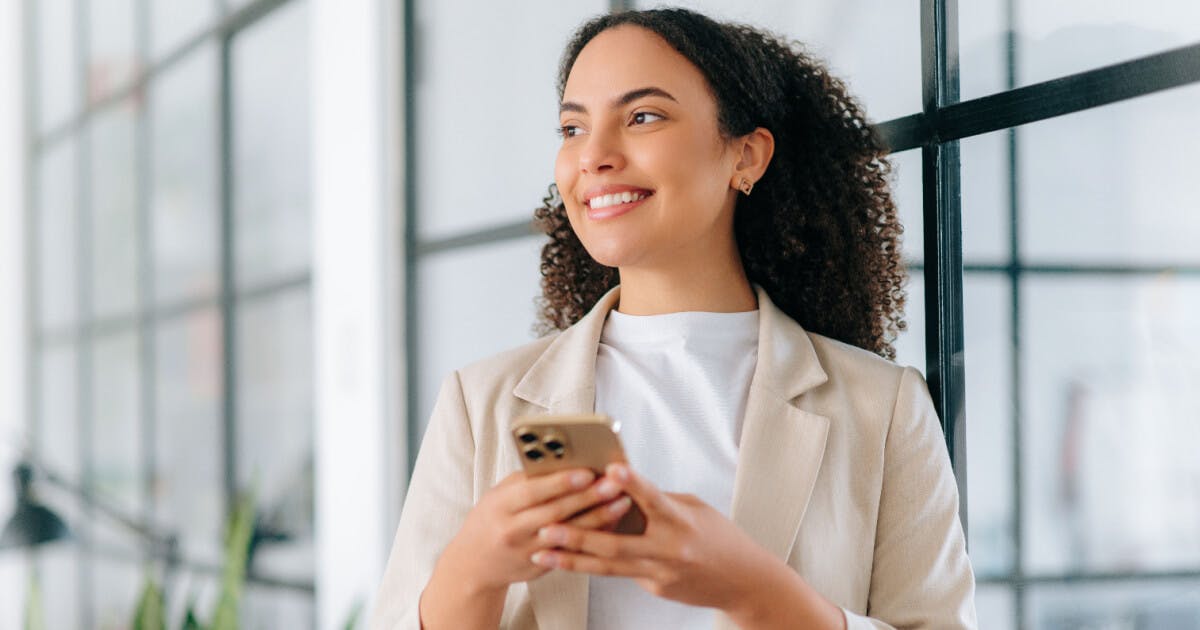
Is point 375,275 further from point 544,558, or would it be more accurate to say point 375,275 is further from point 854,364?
point 544,558

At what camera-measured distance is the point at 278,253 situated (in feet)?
10.8

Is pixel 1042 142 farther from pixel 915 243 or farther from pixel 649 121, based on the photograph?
pixel 649 121

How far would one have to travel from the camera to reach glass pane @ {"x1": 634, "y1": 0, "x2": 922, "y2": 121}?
155 centimetres

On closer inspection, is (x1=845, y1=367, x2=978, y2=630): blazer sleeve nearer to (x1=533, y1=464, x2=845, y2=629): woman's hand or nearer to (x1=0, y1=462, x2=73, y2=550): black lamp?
(x1=533, y1=464, x2=845, y2=629): woman's hand

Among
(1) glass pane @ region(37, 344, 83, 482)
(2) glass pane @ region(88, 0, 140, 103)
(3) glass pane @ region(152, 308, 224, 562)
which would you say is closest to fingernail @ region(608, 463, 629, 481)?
(3) glass pane @ region(152, 308, 224, 562)

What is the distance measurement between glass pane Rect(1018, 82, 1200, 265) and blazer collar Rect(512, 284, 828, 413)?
31 centimetres

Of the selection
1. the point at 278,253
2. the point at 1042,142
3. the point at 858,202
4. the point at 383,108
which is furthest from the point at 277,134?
the point at 1042,142

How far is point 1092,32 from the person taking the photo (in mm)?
1309

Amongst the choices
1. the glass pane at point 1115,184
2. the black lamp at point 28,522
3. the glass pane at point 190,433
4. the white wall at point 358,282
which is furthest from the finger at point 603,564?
the glass pane at point 190,433

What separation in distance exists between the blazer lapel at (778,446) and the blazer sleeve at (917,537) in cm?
10

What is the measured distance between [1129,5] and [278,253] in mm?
2534

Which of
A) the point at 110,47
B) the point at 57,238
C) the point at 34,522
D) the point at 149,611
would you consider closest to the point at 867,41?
the point at 149,611

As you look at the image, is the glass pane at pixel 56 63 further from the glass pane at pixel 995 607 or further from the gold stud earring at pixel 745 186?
the glass pane at pixel 995 607

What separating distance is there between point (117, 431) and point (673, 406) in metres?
3.68
